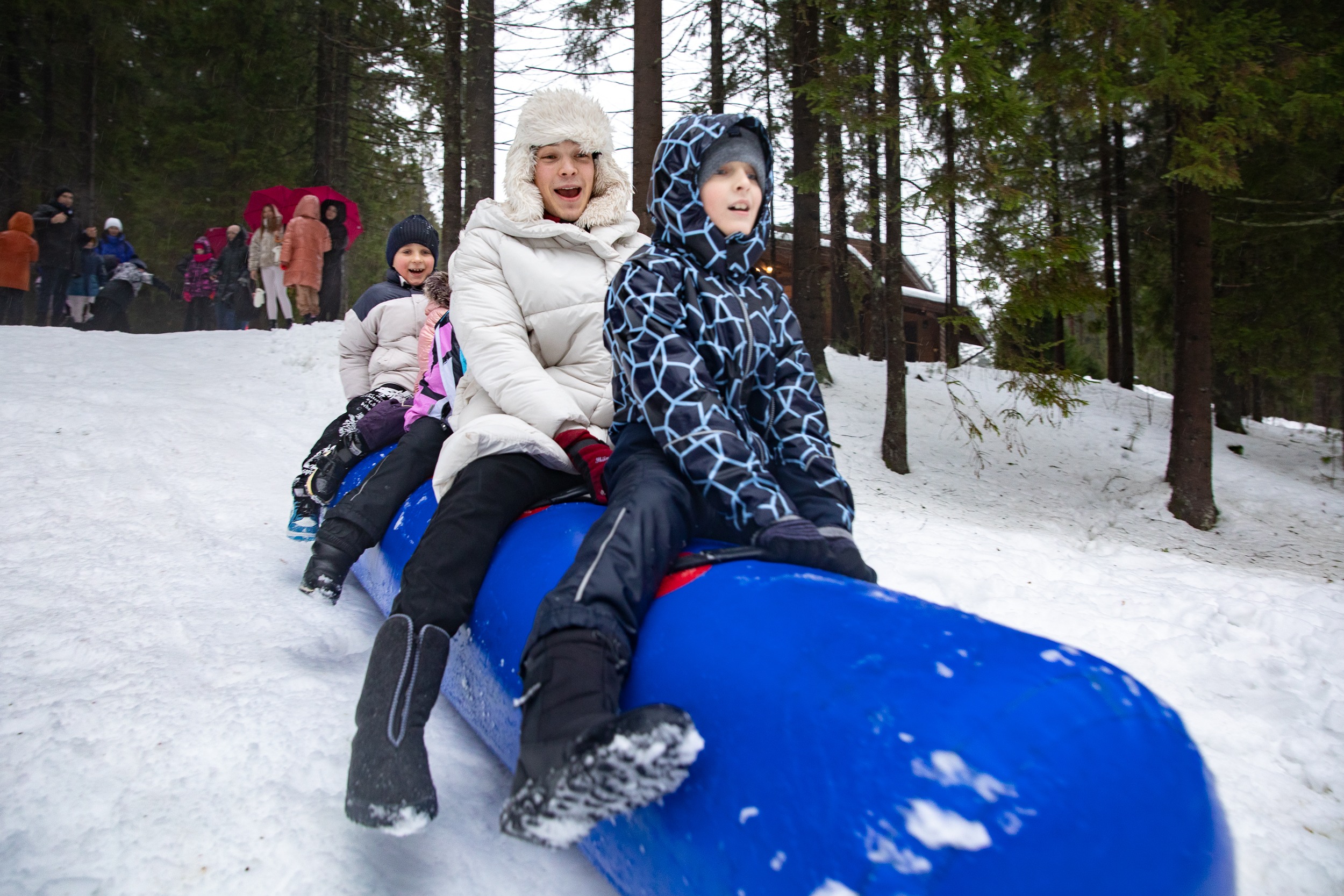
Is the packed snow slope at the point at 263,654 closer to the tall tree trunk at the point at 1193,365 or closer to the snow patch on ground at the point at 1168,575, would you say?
the snow patch on ground at the point at 1168,575

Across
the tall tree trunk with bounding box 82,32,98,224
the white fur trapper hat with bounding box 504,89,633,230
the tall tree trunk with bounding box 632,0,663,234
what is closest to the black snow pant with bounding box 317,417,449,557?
the white fur trapper hat with bounding box 504,89,633,230

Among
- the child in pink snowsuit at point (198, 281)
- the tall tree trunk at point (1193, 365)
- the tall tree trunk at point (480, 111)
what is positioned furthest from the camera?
the child in pink snowsuit at point (198, 281)

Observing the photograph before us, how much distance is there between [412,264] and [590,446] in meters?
2.57

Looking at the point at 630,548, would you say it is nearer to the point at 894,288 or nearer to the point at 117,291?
the point at 894,288

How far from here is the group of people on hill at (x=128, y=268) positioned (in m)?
11.2

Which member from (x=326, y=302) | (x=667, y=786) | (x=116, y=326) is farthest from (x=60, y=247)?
(x=667, y=786)

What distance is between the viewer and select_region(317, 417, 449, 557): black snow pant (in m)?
2.92

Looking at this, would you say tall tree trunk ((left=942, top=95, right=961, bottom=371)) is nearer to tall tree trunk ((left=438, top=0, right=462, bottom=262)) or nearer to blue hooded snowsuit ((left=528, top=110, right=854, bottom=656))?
tall tree trunk ((left=438, top=0, right=462, bottom=262))

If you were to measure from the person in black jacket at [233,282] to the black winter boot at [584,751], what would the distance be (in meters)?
14.1

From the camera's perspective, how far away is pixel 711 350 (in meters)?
2.14

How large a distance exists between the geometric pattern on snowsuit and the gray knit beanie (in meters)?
0.01

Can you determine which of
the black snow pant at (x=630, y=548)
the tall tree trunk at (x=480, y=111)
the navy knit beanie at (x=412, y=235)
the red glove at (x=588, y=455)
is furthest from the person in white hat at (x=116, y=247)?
the black snow pant at (x=630, y=548)

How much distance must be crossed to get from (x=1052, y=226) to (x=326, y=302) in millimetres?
10229

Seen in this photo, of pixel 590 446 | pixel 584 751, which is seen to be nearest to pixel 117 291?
pixel 590 446
